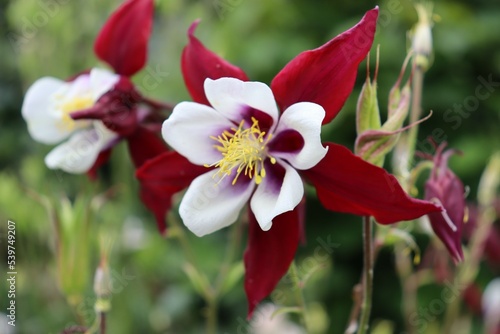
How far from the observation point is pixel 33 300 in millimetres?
1532

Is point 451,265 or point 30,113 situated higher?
point 30,113

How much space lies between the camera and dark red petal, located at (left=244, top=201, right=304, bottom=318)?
1.86 ft

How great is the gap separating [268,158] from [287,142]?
0.03 metres

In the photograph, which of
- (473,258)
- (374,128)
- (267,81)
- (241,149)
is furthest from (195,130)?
(267,81)

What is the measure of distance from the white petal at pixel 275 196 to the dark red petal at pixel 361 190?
0.09 ft

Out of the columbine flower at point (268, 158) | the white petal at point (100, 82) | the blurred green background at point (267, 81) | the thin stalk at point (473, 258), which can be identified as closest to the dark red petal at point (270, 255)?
the columbine flower at point (268, 158)

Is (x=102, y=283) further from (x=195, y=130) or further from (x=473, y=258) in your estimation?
(x=473, y=258)

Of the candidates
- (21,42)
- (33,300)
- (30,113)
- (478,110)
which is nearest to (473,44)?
(478,110)

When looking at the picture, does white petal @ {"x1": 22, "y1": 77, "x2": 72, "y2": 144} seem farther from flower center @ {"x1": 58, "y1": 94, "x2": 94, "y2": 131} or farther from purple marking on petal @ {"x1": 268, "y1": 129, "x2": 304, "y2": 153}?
purple marking on petal @ {"x1": 268, "y1": 129, "x2": 304, "y2": 153}

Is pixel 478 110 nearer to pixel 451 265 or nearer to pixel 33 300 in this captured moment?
pixel 451 265

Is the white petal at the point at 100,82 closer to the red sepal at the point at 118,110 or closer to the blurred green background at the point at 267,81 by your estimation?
the red sepal at the point at 118,110

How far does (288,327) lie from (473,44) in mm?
1043

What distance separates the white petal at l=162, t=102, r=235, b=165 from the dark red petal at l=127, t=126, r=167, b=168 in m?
0.13

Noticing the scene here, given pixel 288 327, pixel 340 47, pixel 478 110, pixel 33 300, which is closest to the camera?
pixel 340 47
